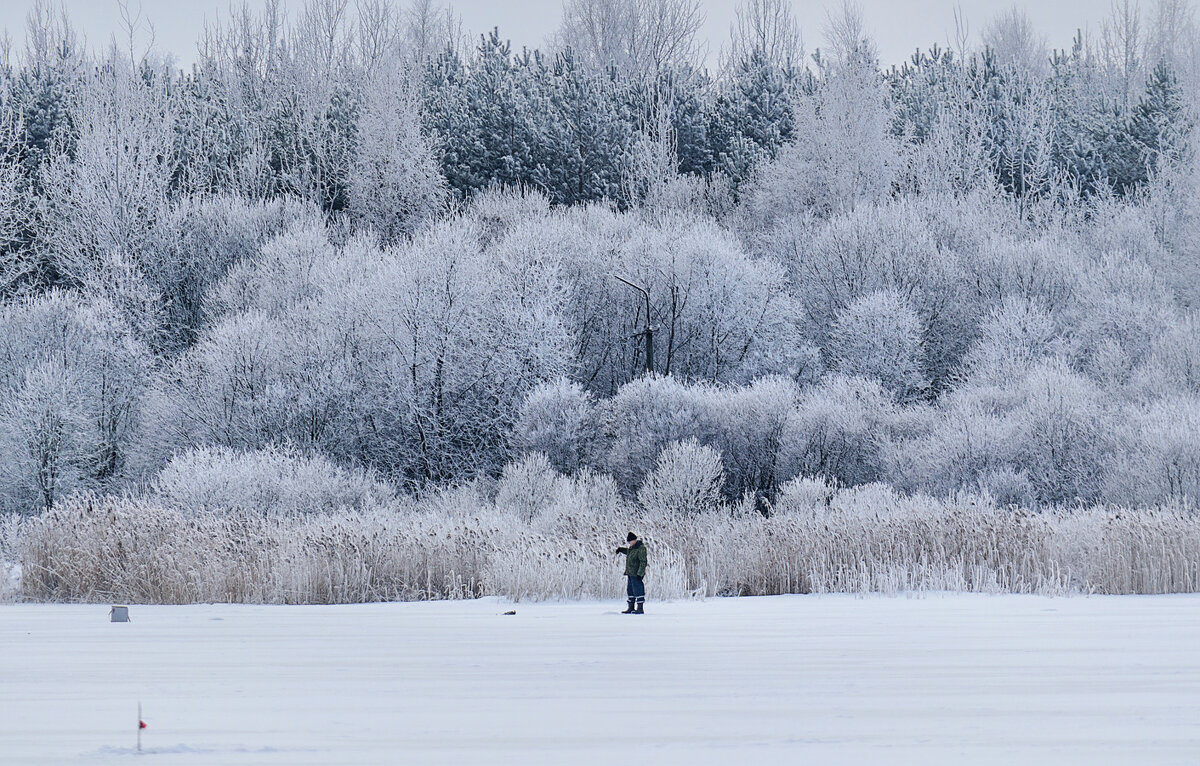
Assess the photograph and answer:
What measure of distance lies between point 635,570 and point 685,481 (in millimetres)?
17864

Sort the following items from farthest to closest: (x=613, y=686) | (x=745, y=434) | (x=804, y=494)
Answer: (x=745, y=434), (x=804, y=494), (x=613, y=686)

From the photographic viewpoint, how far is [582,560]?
821 inches

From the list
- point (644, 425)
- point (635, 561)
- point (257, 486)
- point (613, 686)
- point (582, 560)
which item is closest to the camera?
point (613, 686)

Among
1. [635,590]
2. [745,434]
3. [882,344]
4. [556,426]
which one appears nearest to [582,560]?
[635,590]

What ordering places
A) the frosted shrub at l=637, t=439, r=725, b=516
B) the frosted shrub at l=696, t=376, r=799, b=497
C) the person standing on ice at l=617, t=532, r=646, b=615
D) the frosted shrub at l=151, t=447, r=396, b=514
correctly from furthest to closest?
the frosted shrub at l=696, t=376, r=799, b=497 → the frosted shrub at l=637, t=439, r=725, b=516 → the frosted shrub at l=151, t=447, r=396, b=514 → the person standing on ice at l=617, t=532, r=646, b=615

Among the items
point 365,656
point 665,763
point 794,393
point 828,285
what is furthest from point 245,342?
point 665,763

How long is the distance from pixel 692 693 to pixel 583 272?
40155mm

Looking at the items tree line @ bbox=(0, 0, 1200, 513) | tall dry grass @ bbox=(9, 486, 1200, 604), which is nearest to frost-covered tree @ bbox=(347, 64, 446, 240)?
tree line @ bbox=(0, 0, 1200, 513)

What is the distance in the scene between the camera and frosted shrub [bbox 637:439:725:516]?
1362 inches

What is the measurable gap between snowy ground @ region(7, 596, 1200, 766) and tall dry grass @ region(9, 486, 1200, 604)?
83.2 inches

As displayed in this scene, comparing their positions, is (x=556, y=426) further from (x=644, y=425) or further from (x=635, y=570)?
(x=635, y=570)

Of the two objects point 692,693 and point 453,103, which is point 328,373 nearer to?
point 453,103

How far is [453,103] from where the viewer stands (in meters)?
63.8

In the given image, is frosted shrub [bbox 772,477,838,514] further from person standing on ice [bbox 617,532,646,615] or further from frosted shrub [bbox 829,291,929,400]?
person standing on ice [bbox 617,532,646,615]
